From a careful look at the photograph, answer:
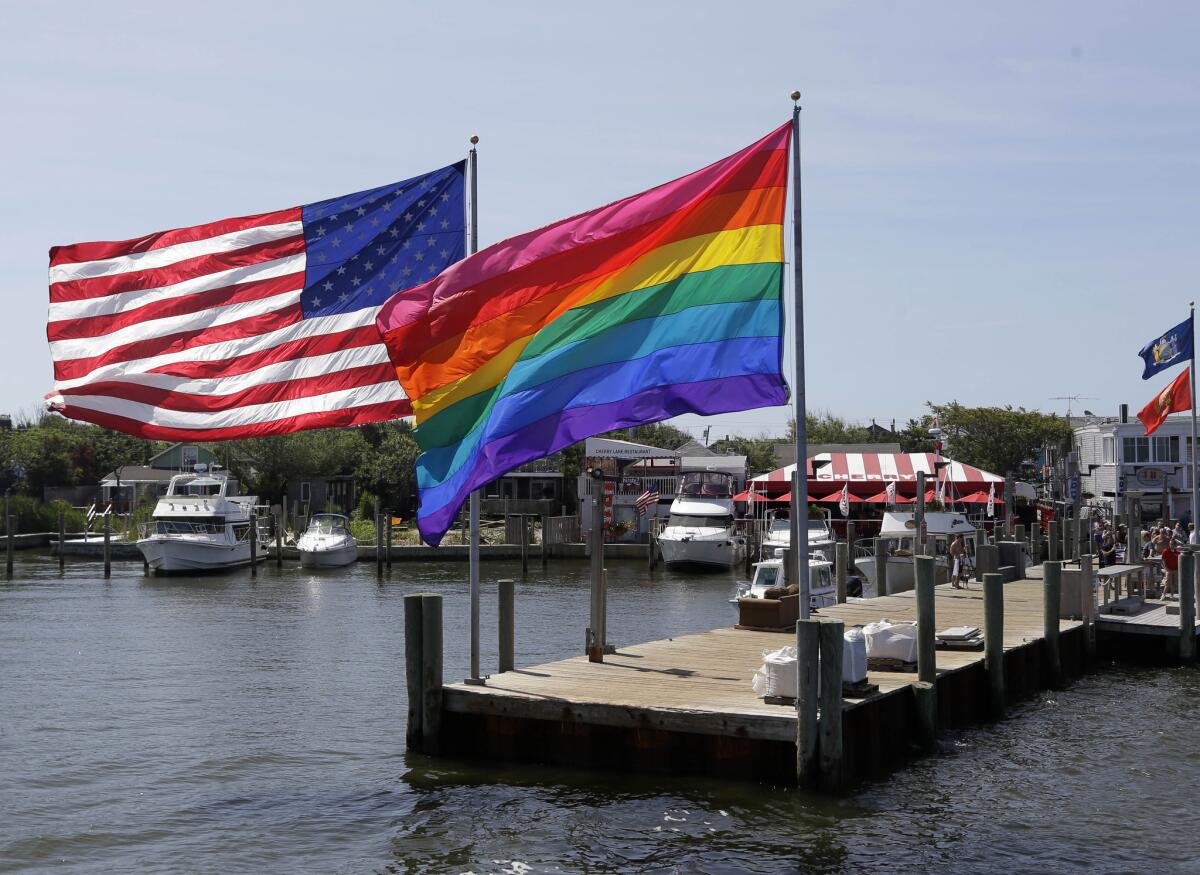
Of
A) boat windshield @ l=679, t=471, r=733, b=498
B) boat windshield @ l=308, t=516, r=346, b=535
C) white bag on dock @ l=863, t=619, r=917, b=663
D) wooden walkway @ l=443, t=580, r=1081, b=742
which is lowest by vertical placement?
wooden walkway @ l=443, t=580, r=1081, b=742

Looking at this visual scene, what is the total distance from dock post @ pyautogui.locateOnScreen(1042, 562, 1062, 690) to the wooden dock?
143 inches

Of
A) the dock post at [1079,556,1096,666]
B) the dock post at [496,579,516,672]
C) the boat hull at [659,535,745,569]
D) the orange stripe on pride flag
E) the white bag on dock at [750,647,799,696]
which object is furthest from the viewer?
the boat hull at [659,535,745,569]

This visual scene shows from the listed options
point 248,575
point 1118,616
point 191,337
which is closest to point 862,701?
point 191,337

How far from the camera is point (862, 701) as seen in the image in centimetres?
1631

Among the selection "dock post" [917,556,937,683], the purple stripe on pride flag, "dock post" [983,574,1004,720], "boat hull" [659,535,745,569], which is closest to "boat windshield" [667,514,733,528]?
"boat hull" [659,535,745,569]

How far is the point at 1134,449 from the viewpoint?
3253 inches

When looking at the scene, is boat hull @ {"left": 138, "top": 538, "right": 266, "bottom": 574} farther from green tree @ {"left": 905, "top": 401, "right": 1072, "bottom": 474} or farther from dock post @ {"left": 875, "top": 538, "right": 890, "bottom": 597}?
green tree @ {"left": 905, "top": 401, "right": 1072, "bottom": 474}

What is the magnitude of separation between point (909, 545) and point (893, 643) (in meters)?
25.8

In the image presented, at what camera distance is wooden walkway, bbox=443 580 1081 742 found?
15617mm

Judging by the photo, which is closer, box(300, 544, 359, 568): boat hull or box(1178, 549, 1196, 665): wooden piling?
box(1178, 549, 1196, 665): wooden piling

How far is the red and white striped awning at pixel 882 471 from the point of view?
59.3 m

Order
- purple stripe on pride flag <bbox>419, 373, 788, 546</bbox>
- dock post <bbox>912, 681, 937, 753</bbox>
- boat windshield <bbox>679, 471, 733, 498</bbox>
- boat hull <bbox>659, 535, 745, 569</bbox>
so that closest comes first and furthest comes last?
purple stripe on pride flag <bbox>419, 373, 788, 546</bbox>, dock post <bbox>912, 681, 937, 753</bbox>, boat hull <bbox>659, 535, 745, 569</bbox>, boat windshield <bbox>679, 471, 733, 498</bbox>

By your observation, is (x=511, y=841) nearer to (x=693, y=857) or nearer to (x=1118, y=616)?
(x=693, y=857)

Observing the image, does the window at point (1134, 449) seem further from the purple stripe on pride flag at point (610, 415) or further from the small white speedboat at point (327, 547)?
the purple stripe on pride flag at point (610, 415)
